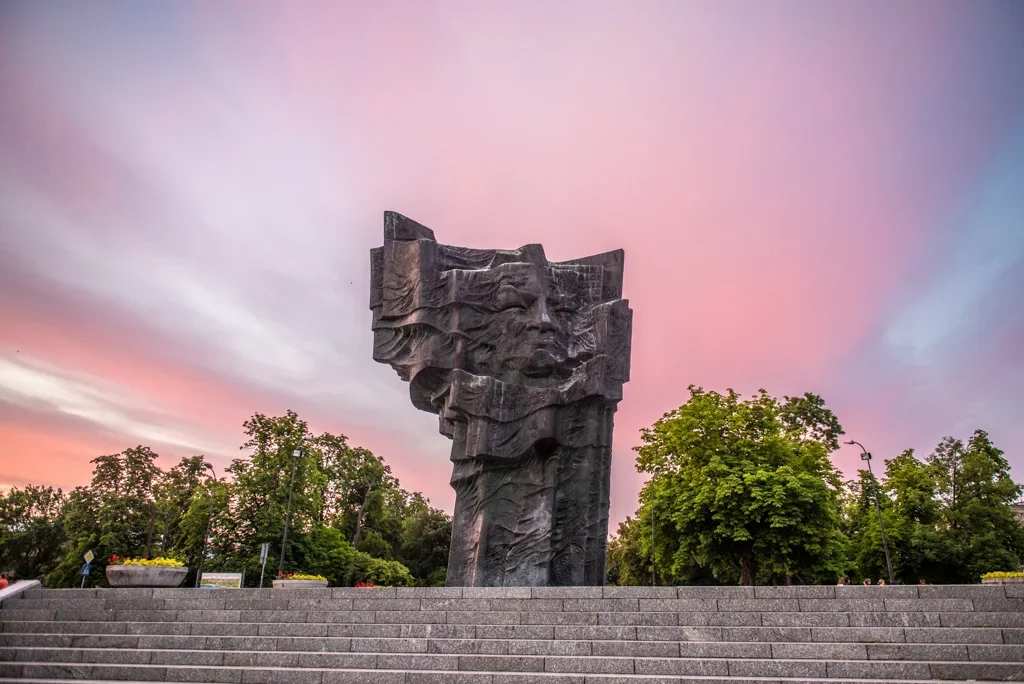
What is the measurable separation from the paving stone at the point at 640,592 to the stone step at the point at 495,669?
75.5 inches

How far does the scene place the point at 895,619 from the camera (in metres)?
8.29

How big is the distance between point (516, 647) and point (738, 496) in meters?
20.9

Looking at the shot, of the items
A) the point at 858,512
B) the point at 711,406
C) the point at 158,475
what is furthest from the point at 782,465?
the point at 158,475

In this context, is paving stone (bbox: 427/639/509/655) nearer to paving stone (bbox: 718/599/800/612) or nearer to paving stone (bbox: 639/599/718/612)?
paving stone (bbox: 639/599/718/612)

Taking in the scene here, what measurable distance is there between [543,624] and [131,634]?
5.74 meters

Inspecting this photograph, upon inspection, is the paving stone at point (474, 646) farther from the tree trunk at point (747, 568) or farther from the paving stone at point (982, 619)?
the tree trunk at point (747, 568)

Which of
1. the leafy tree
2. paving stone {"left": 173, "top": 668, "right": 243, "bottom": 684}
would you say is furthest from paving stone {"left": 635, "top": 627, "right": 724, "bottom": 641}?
the leafy tree

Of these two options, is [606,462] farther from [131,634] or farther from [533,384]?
[131,634]

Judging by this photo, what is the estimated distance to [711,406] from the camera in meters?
30.7

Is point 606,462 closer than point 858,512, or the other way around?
point 606,462

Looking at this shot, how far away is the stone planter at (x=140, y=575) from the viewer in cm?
1286

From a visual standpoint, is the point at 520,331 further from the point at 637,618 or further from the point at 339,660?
the point at 339,660

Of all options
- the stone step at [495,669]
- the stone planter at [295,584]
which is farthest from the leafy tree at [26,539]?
the stone step at [495,669]

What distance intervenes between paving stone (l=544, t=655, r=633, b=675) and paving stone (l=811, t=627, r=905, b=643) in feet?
7.27
